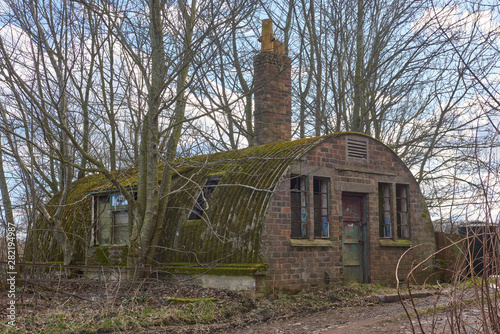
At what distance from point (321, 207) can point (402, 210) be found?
118 inches

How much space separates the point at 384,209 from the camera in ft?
49.1

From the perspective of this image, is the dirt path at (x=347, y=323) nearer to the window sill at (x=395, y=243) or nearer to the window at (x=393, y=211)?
the window sill at (x=395, y=243)

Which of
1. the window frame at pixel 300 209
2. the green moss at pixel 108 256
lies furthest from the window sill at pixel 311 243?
the green moss at pixel 108 256

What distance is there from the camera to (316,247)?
1287 centimetres

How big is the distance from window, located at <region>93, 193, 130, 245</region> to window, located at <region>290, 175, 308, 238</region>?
4.79m

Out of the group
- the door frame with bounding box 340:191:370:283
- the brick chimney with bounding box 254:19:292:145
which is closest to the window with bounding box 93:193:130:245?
the brick chimney with bounding box 254:19:292:145

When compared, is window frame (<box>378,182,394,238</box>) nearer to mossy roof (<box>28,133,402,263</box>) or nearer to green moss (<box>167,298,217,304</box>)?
mossy roof (<box>28,133,402,263</box>)

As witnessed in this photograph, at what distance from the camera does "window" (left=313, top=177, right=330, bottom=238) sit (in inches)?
529

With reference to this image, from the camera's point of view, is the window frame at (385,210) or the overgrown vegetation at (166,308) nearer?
the overgrown vegetation at (166,308)

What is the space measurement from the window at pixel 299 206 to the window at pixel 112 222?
4.79 m

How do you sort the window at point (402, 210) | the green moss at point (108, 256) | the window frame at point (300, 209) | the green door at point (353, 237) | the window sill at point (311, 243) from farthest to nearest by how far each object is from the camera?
the window at point (402, 210)
the green moss at point (108, 256)
the green door at point (353, 237)
the window frame at point (300, 209)
the window sill at point (311, 243)

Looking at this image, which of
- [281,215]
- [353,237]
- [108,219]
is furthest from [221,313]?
[108,219]

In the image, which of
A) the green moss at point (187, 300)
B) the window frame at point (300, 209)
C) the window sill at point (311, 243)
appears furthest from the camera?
the window frame at point (300, 209)

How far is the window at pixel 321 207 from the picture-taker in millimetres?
13430
